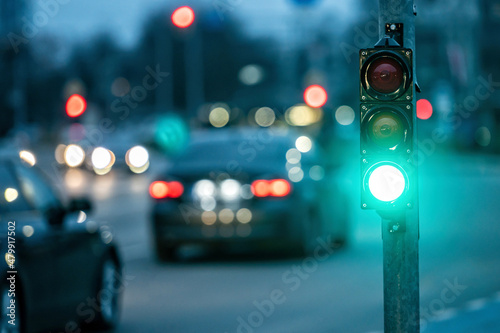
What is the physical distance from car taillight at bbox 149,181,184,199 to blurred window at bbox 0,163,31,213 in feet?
18.1

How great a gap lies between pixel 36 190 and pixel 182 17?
8.27 m

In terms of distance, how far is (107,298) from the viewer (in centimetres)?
927

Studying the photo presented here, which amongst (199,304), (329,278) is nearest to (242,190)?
(329,278)

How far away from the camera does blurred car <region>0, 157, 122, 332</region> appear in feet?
24.0

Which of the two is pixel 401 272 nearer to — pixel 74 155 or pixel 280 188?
pixel 280 188

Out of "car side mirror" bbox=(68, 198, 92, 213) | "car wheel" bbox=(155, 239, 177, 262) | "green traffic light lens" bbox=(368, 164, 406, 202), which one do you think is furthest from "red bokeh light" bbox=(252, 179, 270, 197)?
"green traffic light lens" bbox=(368, 164, 406, 202)

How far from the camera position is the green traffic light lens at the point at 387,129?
203 inches

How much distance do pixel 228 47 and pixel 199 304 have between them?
96961 millimetres

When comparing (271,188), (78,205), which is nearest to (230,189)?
(271,188)

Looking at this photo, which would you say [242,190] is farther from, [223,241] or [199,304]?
[199,304]

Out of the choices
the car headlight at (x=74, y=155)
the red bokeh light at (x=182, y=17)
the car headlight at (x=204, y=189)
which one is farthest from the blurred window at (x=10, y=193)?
the car headlight at (x=74, y=155)

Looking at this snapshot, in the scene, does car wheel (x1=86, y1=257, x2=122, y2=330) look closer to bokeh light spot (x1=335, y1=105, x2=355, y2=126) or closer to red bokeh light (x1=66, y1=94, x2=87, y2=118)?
red bokeh light (x1=66, y1=94, x2=87, y2=118)

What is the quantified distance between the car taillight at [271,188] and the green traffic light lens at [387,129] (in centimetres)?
827

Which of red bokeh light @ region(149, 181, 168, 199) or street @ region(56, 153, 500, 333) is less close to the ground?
red bokeh light @ region(149, 181, 168, 199)
